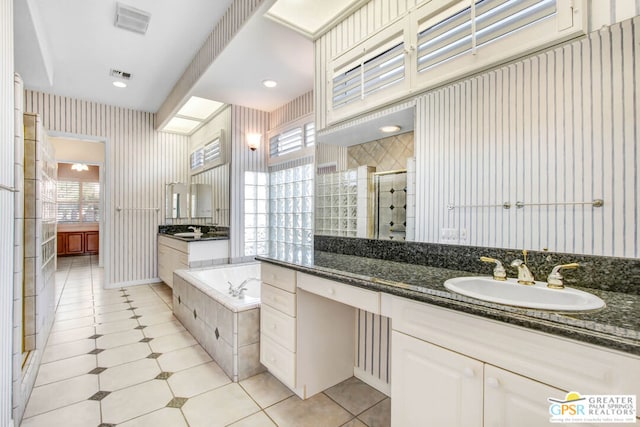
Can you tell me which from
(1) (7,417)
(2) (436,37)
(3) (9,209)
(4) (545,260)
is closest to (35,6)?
(3) (9,209)

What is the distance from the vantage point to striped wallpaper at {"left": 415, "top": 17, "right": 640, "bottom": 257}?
1114mm

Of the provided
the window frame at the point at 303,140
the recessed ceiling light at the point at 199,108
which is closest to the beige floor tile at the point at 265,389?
the window frame at the point at 303,140

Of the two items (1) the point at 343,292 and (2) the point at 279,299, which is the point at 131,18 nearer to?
(2) the point at 279,299

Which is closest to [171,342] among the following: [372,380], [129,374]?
[129,374]

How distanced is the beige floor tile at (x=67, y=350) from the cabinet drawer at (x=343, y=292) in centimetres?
219

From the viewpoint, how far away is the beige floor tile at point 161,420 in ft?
5.49

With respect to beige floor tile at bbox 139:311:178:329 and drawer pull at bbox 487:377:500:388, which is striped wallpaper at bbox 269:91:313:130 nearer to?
beige floor tile at bbox 139:311:178:329

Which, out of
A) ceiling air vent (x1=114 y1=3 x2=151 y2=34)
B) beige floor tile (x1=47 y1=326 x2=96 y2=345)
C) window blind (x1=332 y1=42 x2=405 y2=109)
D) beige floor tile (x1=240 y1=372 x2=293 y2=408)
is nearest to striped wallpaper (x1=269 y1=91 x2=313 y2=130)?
window blind (x1=332 y1=42 x2=405 y2=109)

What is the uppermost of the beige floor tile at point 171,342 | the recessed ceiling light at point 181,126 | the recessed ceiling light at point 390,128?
the recessed ceiling light at point 181,126

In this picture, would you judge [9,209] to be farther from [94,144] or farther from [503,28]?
[94,144]

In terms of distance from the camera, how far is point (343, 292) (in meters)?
1.52

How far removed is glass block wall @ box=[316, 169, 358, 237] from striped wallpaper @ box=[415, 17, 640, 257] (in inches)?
25.2

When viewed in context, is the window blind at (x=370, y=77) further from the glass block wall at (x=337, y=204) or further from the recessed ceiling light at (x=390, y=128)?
the glass block wall at (x=337, y=204)

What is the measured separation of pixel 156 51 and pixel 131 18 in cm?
57
